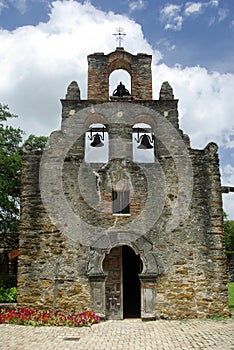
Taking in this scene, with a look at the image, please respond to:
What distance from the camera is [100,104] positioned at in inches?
490

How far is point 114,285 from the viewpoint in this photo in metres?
11.6

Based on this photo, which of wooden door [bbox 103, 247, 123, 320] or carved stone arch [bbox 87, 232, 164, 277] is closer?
carved stone arch [bbox 87, 232, 164, 277]

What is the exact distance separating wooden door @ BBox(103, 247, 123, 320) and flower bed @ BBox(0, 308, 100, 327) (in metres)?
0.91

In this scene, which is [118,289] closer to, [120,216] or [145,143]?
[120,216]

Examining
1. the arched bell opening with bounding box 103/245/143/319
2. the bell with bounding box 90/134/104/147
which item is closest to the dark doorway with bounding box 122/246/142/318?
the arched bell opening with bounding box 103/245/143/319

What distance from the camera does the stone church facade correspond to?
1083 cm

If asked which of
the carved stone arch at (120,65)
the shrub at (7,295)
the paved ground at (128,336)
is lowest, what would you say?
the paved ground at (128,336)

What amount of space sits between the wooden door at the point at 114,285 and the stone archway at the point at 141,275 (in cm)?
47

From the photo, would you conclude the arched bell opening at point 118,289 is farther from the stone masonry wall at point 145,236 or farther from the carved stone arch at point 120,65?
the carved stone arch at point 120,65

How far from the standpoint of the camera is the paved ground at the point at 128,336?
7.66 meters

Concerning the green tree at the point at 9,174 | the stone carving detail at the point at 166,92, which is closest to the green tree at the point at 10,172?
the green tree at the point at 9,174

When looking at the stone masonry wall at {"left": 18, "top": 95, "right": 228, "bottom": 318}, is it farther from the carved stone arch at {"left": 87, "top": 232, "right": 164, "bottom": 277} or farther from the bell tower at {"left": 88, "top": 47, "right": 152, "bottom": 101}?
the bell tower at {"left": 88, "top": 47, "right": 152, "bottom": 101}

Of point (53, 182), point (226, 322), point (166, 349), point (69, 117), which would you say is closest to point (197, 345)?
point (166, 349)

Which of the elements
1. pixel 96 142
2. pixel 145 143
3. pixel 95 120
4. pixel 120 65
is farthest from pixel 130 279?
pixel 120 65
